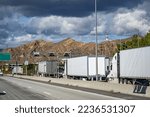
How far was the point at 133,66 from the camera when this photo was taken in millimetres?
42125

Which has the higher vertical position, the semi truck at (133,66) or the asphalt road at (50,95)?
the semi truck at (133,66)

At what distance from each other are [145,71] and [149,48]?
2.83 m

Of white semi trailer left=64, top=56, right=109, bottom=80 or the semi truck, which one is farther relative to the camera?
white semi trailer left=64, top=56, right=109, bottom=80

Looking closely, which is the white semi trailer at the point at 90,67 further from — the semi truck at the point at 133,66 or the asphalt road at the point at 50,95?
the asphalt road at the point at 50,95

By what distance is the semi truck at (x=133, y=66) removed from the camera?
127ft

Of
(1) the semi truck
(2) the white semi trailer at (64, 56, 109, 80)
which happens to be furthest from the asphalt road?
(2) the white semi trailer at (64, 56, 109, 80)

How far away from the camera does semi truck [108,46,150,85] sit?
38719 millimetres

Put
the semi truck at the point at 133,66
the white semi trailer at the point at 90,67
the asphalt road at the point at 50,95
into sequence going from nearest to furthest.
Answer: the asphalt road at the point at 50,95 < the semi truck at the point at 133,66 < the white semi trailer at the point at 90,67

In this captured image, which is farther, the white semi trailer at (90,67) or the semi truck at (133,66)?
the white semi trailer at (90,67)

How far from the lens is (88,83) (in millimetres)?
45469

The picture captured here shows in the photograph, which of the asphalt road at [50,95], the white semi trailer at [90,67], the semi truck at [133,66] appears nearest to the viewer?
the asphalt road at [50,95]

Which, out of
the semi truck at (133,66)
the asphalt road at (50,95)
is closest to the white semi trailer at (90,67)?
the semi truck at (133,66)

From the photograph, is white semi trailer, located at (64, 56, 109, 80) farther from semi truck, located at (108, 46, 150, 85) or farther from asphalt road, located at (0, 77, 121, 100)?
asphalt road, located at (0, 77, 121, 100)

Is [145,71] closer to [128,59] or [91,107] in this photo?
[128,59]
